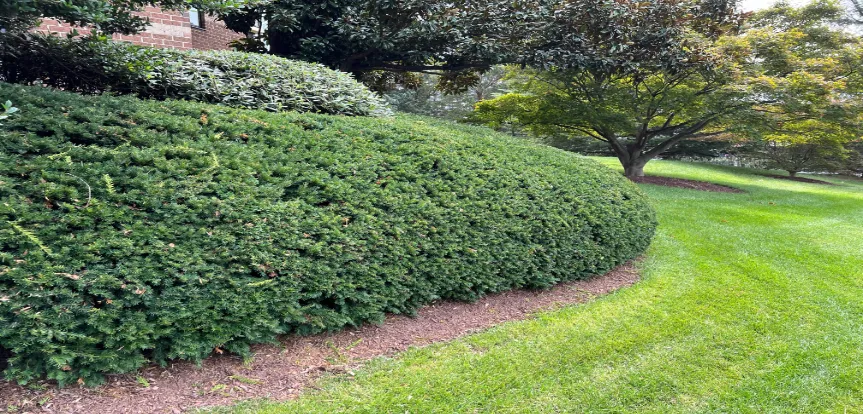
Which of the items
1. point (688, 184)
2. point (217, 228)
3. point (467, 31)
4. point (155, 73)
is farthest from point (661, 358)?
point (688, 184)

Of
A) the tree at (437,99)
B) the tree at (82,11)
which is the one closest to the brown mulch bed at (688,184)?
the tree at (437,99)

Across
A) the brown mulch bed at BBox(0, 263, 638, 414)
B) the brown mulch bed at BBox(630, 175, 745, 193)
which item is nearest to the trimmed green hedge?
the brown mulch bed at BBox(0, 263, 638, 414)

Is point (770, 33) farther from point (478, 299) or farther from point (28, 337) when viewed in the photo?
point (28, 337)

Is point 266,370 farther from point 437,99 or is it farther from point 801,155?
point 801,155

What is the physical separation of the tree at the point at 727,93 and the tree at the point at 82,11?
23.9ft

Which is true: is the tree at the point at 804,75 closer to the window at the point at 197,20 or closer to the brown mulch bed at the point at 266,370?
the brown mulch bed at the point at 266,370

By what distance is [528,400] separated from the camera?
8.64 ft

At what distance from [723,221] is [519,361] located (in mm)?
7097

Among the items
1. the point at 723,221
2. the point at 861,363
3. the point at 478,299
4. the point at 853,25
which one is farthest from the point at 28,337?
the point at 853,25

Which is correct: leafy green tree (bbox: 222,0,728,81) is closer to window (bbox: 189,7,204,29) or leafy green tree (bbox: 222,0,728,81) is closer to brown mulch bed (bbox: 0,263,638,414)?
window (bbox: 189,7,204,29)

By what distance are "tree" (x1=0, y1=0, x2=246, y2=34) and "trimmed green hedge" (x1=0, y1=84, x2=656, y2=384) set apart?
498mm

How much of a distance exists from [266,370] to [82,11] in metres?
2.47

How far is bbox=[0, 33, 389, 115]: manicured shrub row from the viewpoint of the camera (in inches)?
154

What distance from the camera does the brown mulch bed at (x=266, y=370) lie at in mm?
2295
